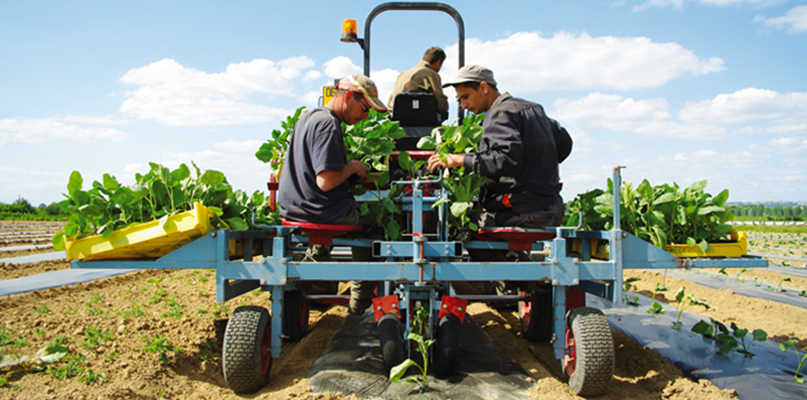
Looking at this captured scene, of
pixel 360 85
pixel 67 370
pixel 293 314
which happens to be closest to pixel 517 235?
pixel 360 85

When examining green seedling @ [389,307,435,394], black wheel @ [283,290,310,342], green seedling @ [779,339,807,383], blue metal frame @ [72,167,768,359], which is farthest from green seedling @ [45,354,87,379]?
green seedling @ [779,339,807,383]

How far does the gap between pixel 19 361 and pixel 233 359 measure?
5.17 feet

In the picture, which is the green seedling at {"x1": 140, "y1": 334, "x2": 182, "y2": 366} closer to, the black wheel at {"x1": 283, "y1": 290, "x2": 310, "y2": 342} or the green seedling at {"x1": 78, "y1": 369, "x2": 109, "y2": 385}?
the green seedling at {"x1": 78, "y1": 369, "x2": 109, "y2": 385}

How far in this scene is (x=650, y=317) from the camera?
16.6 ft

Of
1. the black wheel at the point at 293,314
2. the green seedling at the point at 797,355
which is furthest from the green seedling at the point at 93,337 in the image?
the green seedling at the point at 797,355

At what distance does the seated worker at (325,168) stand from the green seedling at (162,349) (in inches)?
51.0

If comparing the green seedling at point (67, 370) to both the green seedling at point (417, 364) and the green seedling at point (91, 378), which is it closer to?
the green seedling at point (91, 378)

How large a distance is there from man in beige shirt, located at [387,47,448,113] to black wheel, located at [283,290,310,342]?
262 centimetres

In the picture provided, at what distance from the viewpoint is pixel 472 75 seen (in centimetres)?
376

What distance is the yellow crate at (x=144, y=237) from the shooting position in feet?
9.63

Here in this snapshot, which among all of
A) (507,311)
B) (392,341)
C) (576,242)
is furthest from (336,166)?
(507,311)

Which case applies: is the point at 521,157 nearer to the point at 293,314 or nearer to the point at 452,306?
the point at 452,306

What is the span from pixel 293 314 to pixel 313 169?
5.18 feet

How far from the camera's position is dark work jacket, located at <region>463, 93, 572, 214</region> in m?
3.38
